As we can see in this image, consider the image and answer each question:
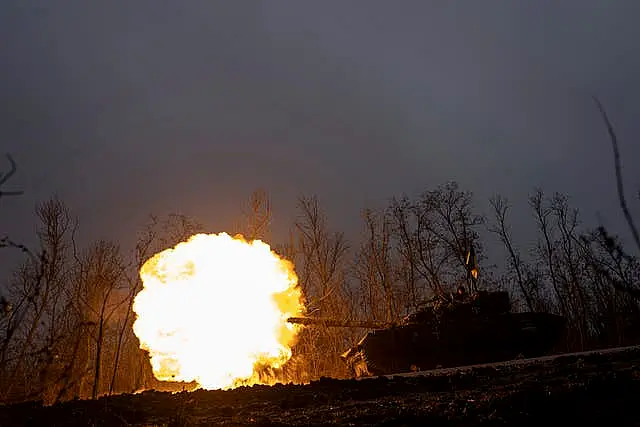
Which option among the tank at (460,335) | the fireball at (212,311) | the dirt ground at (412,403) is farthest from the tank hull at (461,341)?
the dirt ground at (412,403)

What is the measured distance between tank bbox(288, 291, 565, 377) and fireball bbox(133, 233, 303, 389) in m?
2.44

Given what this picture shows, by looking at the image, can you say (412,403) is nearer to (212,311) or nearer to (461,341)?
(212,311)

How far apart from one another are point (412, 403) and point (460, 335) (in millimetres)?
12011

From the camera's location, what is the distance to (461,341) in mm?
19547

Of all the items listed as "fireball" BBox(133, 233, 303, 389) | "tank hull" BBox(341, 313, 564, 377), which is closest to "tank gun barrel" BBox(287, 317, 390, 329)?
"tank hull" BBox(341, 313, 564, 377)

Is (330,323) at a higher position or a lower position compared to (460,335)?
higher

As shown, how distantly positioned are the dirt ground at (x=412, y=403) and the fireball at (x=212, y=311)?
10.9ft

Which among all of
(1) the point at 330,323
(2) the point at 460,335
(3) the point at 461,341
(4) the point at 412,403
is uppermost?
(1) the point at 330,323

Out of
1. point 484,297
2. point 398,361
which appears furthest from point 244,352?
point 484,297

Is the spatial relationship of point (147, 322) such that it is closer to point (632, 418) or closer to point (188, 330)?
point (188, 330)

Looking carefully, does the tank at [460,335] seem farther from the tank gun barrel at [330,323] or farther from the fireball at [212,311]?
the fireball at [212,311]

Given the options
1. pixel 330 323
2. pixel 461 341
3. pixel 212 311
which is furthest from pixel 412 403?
pixel 330 323

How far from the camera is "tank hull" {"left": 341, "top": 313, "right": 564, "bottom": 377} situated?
19469 millimetres

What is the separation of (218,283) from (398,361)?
787 centimetres
